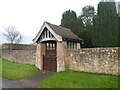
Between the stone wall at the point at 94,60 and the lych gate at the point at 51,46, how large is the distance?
84 centimetres

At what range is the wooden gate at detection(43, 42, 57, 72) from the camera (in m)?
20.5

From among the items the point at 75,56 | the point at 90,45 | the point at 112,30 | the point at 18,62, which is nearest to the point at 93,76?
the point at 75,56

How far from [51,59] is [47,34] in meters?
2.70

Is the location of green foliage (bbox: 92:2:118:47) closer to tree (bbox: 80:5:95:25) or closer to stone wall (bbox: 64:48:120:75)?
stone wall (bbox: 64:48:120:75)

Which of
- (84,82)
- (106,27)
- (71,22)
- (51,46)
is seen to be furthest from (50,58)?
(71,22)

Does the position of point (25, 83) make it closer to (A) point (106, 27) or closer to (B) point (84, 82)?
(B) point (84, 82)

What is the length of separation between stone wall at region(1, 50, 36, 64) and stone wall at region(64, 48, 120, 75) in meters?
5.95

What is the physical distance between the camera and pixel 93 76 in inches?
632

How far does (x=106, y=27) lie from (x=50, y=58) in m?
15.7

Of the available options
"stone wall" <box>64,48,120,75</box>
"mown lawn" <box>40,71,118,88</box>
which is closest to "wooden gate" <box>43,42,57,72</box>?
"stone wall" <box>64,48,120,75</box>

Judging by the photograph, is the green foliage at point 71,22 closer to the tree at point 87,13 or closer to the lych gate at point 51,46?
the tree at point 87,13

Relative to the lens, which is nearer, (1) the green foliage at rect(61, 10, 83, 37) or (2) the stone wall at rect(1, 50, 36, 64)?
(2) the stone wall at rect(1, 50, 36, 64)

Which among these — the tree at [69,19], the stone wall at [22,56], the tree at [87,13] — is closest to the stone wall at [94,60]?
the stone wall at [22,56]

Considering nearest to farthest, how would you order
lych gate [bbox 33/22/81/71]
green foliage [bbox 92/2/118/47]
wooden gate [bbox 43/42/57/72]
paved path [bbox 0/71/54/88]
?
paved path [bbox 0/71/54/88]
lych gate [bbox 33/22/81/71]
wooden gate [bbox 43/42/57/72]
green foliage [bbox 92/2/118/47]
